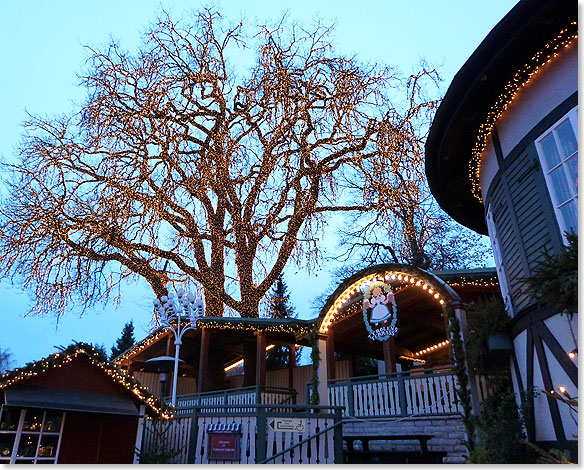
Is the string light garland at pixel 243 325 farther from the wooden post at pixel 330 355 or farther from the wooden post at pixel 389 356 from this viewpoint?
the wooden post at pixel 389 356

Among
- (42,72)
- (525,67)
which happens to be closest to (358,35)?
(42,72)

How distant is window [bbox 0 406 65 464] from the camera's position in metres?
6.59

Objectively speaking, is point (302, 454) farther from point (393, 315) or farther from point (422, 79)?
point (422, 79)

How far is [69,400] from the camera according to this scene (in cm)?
695

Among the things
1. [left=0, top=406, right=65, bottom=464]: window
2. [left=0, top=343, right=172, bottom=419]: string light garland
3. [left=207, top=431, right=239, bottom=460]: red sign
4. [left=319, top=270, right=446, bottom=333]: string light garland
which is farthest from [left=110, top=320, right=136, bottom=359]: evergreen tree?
[left=0, top=406, right=65, bottom=464]: window

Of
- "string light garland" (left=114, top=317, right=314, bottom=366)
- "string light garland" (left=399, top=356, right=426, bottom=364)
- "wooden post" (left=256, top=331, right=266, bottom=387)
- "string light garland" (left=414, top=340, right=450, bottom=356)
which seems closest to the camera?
"string light garland" (left=114, top=317, right=314, bottom=366)

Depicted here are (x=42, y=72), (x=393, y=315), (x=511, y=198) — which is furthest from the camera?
(x=42, y=72)

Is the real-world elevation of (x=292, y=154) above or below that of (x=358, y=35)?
below

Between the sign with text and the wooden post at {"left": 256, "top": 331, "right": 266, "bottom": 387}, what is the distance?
6.98 m

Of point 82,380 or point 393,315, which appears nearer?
point 82,380

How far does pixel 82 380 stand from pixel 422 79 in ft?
47.7

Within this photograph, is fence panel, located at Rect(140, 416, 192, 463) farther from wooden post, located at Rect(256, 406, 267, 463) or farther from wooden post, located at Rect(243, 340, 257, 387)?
wooden post, located at Rect(243, 340, 257, 387)

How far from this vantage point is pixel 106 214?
50.9ft

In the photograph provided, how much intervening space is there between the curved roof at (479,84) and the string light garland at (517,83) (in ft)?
0.17
